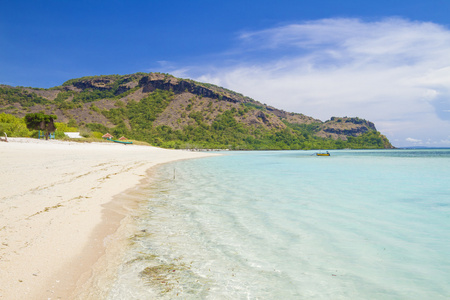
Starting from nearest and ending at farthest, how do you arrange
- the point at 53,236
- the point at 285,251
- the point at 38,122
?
1. the point at 53,236
2. the point at 285,251
3. the point at 38,122

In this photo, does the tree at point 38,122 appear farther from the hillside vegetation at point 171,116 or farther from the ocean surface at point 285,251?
the hillside vegetation at point 171,116

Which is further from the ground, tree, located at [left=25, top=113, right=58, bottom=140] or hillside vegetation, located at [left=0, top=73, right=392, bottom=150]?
hillside vegetation, located at [left=0, top=73, right=392, bottom=150]

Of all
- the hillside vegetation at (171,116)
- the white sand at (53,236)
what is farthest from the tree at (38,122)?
the hillside vegetation at (171,116)

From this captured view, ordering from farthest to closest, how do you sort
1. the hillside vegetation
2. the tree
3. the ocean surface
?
the hillside vegetation, the tree, the ocean surface

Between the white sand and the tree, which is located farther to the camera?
the tree

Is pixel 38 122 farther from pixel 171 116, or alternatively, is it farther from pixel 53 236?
pixel 171 116

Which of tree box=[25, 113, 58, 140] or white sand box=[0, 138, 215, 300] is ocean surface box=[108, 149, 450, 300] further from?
tree box=[25, 113, 58, 140]

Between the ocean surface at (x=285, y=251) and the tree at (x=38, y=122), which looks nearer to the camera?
the ocean surface at (x=285, y=251)

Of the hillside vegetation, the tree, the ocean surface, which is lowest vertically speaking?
the ocean surface

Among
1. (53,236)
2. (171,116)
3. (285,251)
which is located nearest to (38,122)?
(53,236)

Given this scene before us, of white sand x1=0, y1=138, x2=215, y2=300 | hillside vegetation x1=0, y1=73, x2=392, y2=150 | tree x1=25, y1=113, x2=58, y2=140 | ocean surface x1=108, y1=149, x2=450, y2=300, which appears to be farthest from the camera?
hillside vegetation x1=0, y1=73, x2=392, y2=150

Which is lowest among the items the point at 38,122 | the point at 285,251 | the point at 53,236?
the point at 285,251

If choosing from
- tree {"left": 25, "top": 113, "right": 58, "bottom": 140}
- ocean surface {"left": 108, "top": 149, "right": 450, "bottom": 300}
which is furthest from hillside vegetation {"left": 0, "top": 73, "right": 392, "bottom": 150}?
ocean surface {"left": 108, "top": 149, "right": 450, "bottom": 300}

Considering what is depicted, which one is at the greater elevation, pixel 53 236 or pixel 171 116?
pixel 171 116
